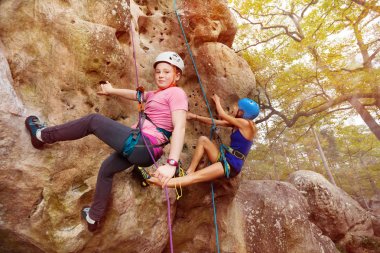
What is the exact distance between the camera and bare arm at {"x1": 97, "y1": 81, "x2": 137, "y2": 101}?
3710 millimetres

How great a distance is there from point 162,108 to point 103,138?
827mm

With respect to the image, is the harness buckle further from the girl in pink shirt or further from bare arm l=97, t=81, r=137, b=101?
bare arm l=97, t=81, r=137, b=101

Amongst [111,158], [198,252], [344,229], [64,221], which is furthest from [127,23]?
[344,229]

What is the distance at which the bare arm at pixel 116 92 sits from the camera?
3.71 m

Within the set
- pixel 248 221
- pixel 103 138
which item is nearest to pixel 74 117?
pixel 103 138

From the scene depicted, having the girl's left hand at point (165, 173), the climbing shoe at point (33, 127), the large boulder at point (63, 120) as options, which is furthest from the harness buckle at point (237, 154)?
the climbing shoe at point (33, 127)

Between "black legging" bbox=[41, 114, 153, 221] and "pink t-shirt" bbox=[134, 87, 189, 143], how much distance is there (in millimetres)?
224

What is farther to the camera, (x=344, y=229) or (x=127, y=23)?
(x=344, y=229)

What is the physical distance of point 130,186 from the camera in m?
3.81

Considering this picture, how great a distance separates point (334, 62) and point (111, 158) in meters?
9.58

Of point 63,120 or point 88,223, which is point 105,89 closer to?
point 63,120

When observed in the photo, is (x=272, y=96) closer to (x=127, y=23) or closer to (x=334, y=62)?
(x=334, y=62)

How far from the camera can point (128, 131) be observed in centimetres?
291

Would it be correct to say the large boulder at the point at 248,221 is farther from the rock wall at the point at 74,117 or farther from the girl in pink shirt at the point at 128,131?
the girl in pink shirt at the point at 128,131
